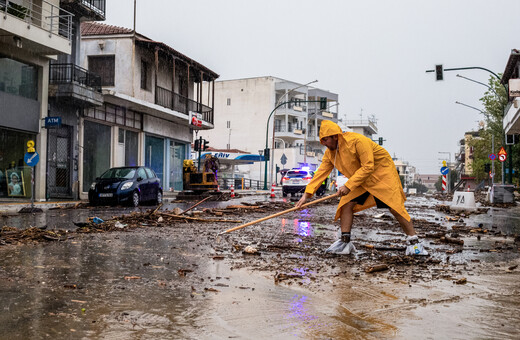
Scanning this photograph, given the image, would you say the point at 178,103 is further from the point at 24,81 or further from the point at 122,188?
the point at 122,188

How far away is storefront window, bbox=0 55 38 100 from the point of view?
1891 centimetres

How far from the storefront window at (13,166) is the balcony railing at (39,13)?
169 inches

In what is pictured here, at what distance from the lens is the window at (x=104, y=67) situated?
29484 millimetres

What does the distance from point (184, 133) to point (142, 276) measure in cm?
3233

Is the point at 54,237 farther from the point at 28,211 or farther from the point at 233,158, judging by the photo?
the point at 233,158

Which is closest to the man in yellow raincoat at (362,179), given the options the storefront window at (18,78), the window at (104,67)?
the storefront window at (18,78)

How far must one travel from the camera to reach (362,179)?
610cm

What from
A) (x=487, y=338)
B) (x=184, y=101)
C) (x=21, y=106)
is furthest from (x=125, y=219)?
(x=184, y=101)

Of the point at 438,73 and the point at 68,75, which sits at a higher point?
the point at 438,73

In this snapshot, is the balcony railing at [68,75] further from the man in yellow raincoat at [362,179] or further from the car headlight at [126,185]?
the man in yellow raincoat at [362,179]

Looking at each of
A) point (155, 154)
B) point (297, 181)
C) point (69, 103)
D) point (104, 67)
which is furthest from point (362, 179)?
point (155, 154)

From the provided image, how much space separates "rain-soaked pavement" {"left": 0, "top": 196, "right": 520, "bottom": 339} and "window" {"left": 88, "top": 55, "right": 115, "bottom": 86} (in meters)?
23.6

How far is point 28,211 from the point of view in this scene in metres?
14.6

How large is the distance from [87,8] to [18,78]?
5379mm
